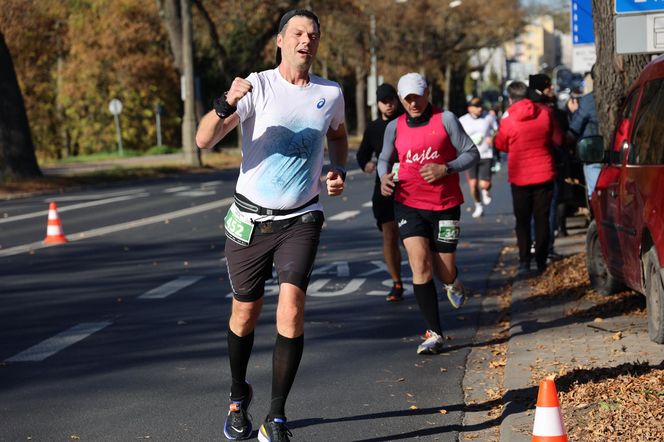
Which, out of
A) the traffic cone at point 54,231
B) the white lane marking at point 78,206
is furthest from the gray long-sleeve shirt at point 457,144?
the white lane marking at point 78,206

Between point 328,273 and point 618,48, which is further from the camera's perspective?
point 328,273

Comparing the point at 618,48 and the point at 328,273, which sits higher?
the point at 618,48

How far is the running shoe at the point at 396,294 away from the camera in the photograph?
34.9 ft

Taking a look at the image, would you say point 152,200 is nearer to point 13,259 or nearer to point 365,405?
point 13,259

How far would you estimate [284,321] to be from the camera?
572cm

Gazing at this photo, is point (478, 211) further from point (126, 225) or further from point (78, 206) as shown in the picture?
point (78, 206)

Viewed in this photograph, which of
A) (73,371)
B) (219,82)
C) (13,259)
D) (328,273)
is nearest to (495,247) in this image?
(328,273)

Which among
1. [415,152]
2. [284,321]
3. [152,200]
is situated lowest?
[152,200]

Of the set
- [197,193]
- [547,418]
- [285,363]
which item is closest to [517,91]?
[285,363]

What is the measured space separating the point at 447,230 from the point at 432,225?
106mm

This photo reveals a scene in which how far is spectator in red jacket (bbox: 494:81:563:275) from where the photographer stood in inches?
470

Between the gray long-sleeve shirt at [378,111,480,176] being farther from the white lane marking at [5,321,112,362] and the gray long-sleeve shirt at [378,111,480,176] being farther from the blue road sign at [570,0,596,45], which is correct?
the blue road sign at [570,0,596,45]

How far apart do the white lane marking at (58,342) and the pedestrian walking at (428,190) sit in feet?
8.10

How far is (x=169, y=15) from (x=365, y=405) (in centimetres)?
3731
